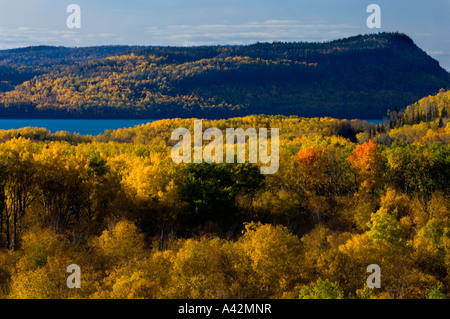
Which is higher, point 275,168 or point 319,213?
point 275,168

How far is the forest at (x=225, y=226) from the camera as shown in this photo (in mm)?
59062

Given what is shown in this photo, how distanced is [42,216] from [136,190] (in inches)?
589

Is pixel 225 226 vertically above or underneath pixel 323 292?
underneath

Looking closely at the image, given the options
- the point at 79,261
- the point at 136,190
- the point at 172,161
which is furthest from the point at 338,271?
the point at 172,161

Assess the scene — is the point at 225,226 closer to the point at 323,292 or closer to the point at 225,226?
the point at 225,226

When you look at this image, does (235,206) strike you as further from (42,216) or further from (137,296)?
(137,296)

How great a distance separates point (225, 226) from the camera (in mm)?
90562

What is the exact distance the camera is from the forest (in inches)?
2325

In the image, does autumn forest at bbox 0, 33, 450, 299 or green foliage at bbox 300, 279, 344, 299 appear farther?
autumn forest at bbox 0, 33, 450, 299

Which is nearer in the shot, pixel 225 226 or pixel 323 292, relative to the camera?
pixel 323 292

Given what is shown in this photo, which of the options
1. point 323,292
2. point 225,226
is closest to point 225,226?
point 225,226

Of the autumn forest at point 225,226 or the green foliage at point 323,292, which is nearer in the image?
the green foliage at point 323,292

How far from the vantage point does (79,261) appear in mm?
66625

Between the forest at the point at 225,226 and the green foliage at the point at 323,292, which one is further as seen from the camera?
the forest at the point at 225,226
